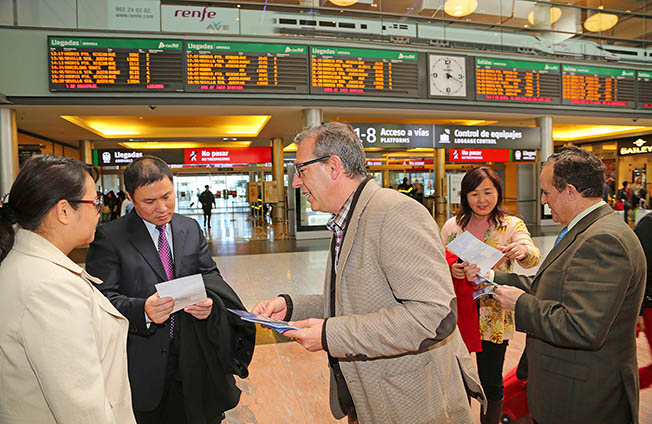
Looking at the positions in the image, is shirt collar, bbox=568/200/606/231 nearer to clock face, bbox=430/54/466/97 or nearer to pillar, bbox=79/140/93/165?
clock face, bbox=430/54/466/97

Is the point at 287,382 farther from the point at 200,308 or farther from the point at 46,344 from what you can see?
the point at 46,344

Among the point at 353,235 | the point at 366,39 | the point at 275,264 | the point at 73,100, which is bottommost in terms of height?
the point at 275,264

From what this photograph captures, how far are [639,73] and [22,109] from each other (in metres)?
13.2

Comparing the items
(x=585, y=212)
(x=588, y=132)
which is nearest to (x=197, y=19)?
(x=585, y=212)

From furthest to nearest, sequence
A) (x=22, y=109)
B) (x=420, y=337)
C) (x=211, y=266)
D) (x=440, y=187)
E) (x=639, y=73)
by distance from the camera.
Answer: (x=440, y=187), (x=639, y=73), (x=22, y=109), (x=211, y=266), (x=420, y=337)

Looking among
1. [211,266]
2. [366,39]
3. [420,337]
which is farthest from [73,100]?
[420,337]

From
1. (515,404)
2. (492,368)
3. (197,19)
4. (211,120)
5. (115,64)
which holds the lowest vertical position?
(515,404)

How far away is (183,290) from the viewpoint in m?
1.60

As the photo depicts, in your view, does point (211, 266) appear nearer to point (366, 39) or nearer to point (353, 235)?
point (353, 235)

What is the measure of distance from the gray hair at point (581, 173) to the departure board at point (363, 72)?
660 centimetres

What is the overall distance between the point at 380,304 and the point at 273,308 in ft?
1.66

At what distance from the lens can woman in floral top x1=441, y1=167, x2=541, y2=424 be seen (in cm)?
227

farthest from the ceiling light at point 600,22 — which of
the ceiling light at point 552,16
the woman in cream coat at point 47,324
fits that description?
the woman in cream coat at point 47,324

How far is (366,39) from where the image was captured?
826 centimetres
